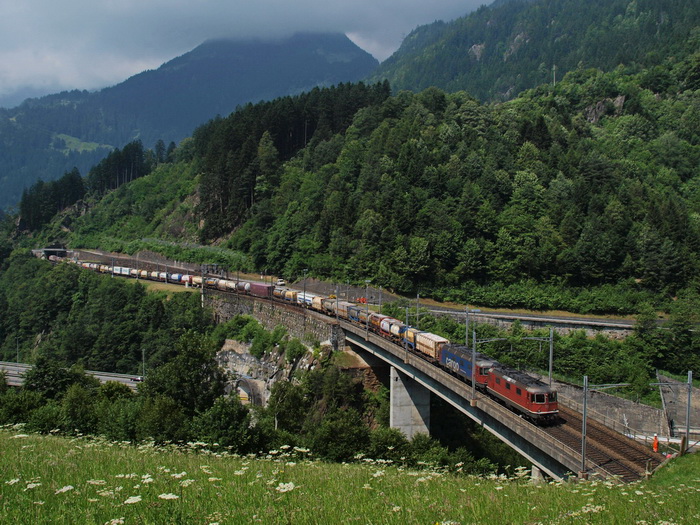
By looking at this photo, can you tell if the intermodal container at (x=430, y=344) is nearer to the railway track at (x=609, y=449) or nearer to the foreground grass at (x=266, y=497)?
the railway track at (x=609, y=449)

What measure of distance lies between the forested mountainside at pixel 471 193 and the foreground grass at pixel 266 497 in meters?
59.7

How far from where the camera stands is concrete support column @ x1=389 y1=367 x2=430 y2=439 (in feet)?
160

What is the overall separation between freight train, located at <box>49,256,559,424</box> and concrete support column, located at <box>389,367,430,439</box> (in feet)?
10.9

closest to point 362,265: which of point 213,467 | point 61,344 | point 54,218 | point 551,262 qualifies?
point 551,262

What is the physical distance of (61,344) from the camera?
85375 millimetres

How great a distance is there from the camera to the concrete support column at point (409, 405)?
48.8m

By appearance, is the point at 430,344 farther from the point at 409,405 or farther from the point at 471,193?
the point at 471,193

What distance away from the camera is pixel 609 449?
29219mm

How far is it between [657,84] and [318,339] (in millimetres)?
107083

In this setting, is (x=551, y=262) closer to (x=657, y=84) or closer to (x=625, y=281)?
(x=625, y=281)

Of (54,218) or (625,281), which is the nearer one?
(625,281)

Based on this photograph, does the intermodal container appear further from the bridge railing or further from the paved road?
the paved road

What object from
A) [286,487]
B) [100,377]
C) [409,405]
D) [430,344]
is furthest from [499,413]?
[100,377]

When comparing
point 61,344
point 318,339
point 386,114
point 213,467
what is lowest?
point 61,344
